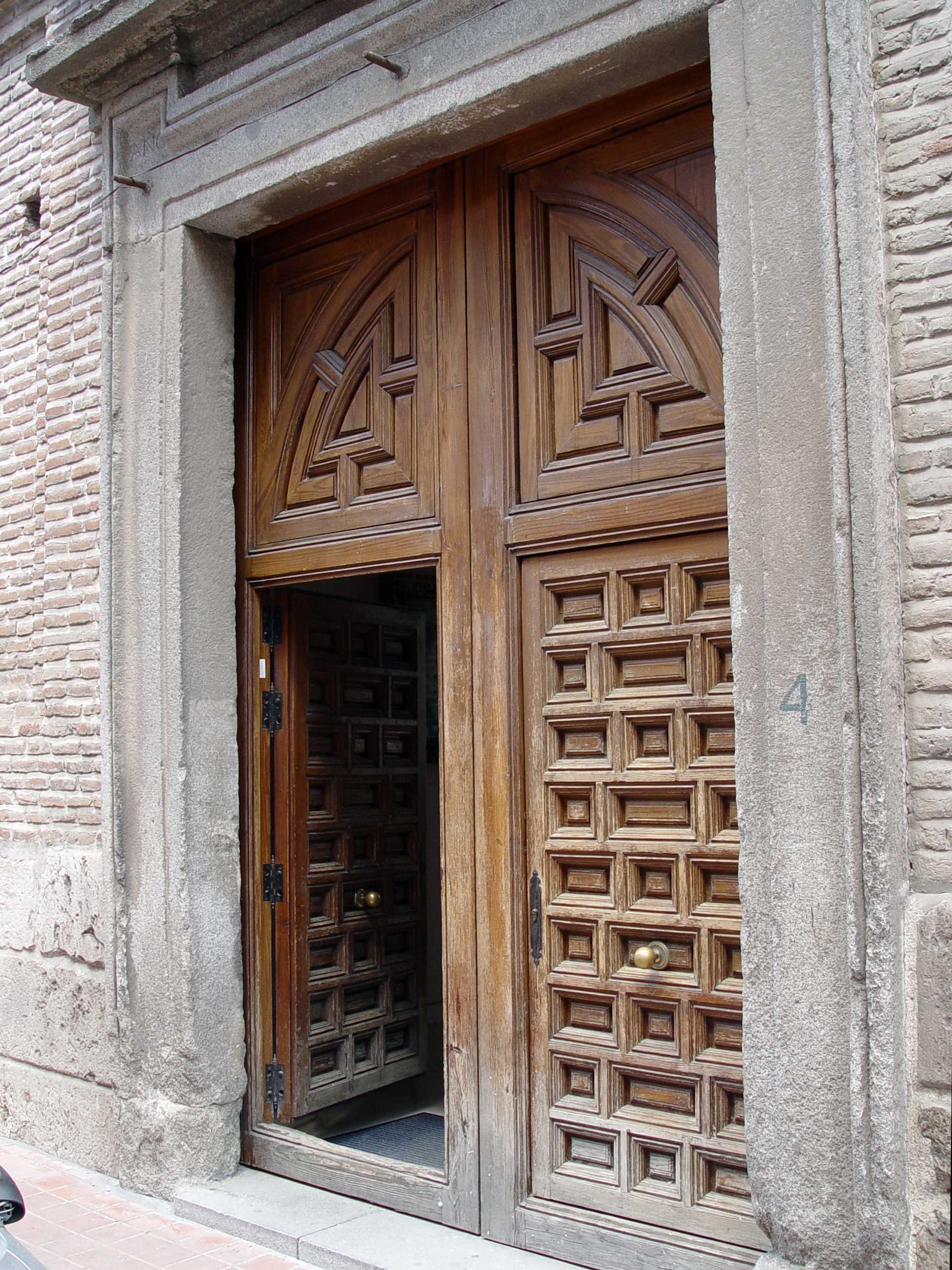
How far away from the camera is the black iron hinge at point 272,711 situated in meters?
4.95

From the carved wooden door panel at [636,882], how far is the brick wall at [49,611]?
6.83ft

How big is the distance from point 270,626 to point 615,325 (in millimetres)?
1932

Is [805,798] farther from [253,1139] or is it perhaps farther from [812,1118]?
[253,1139]

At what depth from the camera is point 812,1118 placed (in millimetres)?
3027

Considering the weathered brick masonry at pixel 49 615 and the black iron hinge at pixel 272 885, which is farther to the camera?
the weathered brick masonry at pixel 49 615

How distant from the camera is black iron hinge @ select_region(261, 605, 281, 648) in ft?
16.4

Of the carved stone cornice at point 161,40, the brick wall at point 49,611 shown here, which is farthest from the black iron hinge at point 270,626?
the carved stone cornice at point 161,40

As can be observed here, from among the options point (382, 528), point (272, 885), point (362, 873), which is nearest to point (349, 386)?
point (382, 528)

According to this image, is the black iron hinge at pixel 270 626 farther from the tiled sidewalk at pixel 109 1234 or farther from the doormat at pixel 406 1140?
the tiled sidewalk at pixel 109 1234

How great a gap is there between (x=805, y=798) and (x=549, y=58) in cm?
236

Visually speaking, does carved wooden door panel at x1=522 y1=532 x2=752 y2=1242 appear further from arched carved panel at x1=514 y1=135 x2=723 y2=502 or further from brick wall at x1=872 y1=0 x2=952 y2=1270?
brick wall at x1=872 y1=0 x2=952 y2=1270

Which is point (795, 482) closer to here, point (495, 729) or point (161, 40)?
point (495, 729)

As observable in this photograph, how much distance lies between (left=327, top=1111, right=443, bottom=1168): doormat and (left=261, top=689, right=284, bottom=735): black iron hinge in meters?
1.67

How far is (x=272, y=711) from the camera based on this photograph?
196 inches
